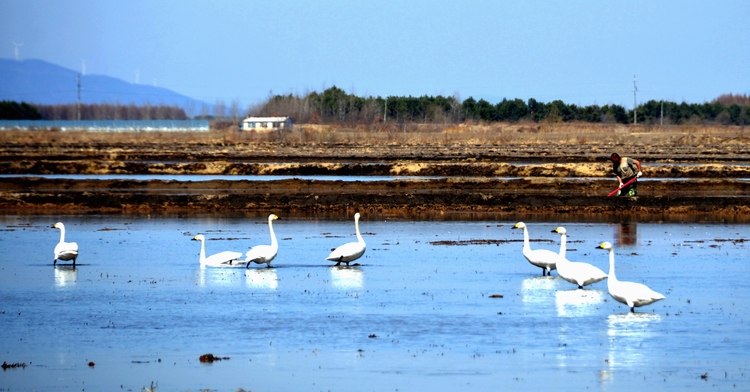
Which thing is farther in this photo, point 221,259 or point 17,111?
point 17,111

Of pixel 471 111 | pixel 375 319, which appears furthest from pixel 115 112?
pixel 375 319

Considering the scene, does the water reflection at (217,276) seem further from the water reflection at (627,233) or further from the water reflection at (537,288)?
the water reflection at (627,233)

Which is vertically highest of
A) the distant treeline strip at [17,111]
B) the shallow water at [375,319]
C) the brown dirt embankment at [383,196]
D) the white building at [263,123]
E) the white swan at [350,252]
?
the distant treeline strip at [17,111]

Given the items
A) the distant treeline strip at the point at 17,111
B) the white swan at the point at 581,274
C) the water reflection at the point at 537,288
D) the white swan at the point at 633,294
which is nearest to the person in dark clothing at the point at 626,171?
the water reflection at the point at 537,288

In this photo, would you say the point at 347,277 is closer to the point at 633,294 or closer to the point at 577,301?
the point at 577,301

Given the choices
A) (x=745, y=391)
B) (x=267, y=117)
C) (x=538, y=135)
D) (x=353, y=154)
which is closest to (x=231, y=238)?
(x=745, y=391)

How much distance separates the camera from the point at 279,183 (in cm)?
3453

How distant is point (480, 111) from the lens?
11338 centimetres

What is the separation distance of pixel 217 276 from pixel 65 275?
238 cm

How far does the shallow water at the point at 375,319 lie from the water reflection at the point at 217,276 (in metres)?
0.05

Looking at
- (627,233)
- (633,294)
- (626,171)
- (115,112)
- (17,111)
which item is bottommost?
(627,233)

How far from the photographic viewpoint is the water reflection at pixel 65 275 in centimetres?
1469

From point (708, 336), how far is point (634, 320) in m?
1.04

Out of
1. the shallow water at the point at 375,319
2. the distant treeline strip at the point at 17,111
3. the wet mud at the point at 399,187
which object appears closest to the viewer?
the shallow water at the point at 375,319
